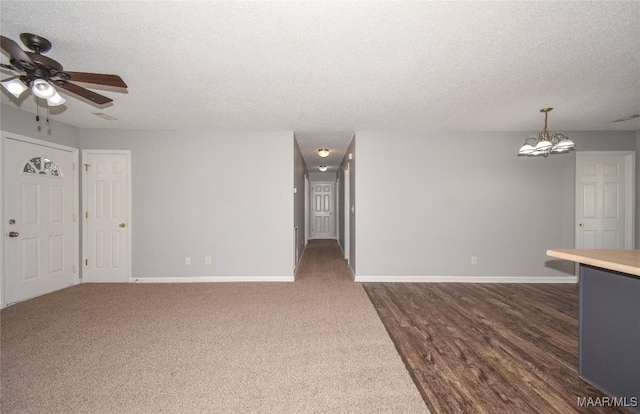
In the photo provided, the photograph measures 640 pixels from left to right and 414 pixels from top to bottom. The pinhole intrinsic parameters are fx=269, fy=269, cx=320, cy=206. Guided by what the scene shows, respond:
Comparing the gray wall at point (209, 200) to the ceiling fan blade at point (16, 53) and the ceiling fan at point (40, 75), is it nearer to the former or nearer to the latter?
the ceiling fan at point (40, 75)

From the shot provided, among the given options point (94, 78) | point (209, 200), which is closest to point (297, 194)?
point (209, 200)

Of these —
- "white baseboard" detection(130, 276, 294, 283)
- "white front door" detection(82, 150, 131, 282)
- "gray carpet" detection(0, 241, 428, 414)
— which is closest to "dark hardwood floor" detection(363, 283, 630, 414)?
"gray carpet" detection(0, 241, 428, 414)

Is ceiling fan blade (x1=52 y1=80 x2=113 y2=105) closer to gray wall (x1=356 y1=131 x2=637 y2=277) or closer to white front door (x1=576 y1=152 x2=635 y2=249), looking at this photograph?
gray wall (x1=356 y1=131 x2=637 y2=277)

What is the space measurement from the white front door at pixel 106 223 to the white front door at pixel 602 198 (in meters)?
7.37

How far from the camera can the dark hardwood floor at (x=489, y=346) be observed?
174cm

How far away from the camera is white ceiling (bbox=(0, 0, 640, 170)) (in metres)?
1.72

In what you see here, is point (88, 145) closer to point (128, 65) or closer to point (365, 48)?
point (128, 65)

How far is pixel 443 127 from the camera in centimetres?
419

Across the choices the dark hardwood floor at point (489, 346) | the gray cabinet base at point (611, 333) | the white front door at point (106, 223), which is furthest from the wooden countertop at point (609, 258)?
the white front door at point (106, 223)

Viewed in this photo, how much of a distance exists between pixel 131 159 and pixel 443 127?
16.4ft

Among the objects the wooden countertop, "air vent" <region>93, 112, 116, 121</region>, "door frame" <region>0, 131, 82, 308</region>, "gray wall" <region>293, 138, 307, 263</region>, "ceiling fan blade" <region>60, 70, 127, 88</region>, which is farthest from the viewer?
"gray wall" <region>293, 138, 307, 263</region>

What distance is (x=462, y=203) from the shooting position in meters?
4.44

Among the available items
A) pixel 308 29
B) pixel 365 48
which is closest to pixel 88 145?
pixel 308 29

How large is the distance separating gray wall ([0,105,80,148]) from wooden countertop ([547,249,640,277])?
19.3 feet
